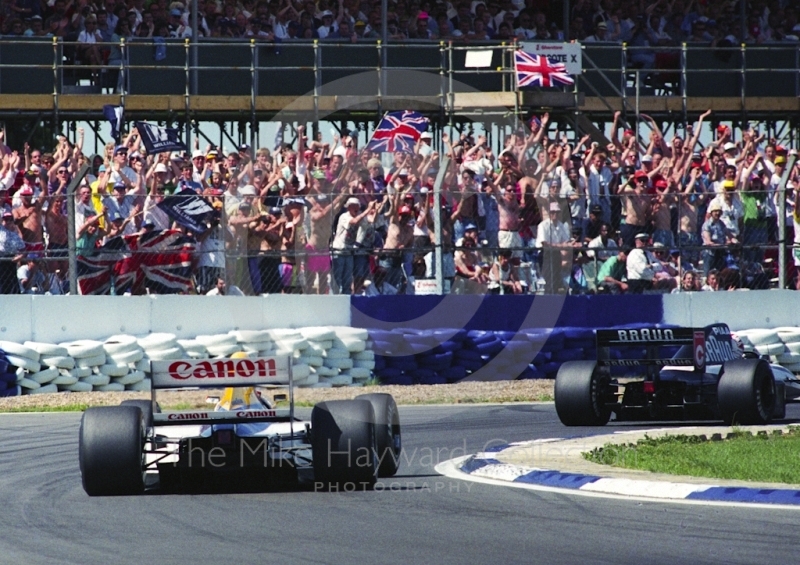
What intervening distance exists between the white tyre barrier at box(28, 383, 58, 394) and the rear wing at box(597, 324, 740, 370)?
591 centimetres

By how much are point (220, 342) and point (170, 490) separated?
6646 millimetres

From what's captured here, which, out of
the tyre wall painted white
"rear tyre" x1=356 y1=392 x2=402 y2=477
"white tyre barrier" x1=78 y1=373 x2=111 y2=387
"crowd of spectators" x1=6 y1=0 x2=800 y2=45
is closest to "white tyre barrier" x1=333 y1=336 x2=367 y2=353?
"white tyre barrier" x1=78 y1=373 x2=111 y2=387

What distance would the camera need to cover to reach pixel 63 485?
8.62 meters

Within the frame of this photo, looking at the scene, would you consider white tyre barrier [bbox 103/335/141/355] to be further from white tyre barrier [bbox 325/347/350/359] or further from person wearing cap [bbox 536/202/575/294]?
person wearing cap [bbox 536/202/575/294]

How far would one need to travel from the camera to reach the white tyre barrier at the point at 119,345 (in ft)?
47.9

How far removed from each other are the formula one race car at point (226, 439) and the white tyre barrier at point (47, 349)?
6330 millimetres

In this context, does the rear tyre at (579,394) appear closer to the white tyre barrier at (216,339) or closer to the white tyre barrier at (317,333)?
the white tyre barrier at (317,333)

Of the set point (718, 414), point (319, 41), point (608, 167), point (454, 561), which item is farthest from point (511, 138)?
point (454, 561)

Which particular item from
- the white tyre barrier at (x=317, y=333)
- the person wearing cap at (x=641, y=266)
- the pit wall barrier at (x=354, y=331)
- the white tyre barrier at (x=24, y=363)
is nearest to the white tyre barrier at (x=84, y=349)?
the pit wall barrier at (x=354, y=331)

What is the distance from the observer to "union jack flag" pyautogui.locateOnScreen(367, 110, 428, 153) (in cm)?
1880

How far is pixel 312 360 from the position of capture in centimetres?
1522

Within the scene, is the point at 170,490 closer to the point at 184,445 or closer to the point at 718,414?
the point at 184,445

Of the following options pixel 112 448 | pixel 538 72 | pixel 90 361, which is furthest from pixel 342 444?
pixel 538 72

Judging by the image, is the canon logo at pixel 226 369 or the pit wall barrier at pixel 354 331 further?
the pit wall barrier at pixel 354 331
